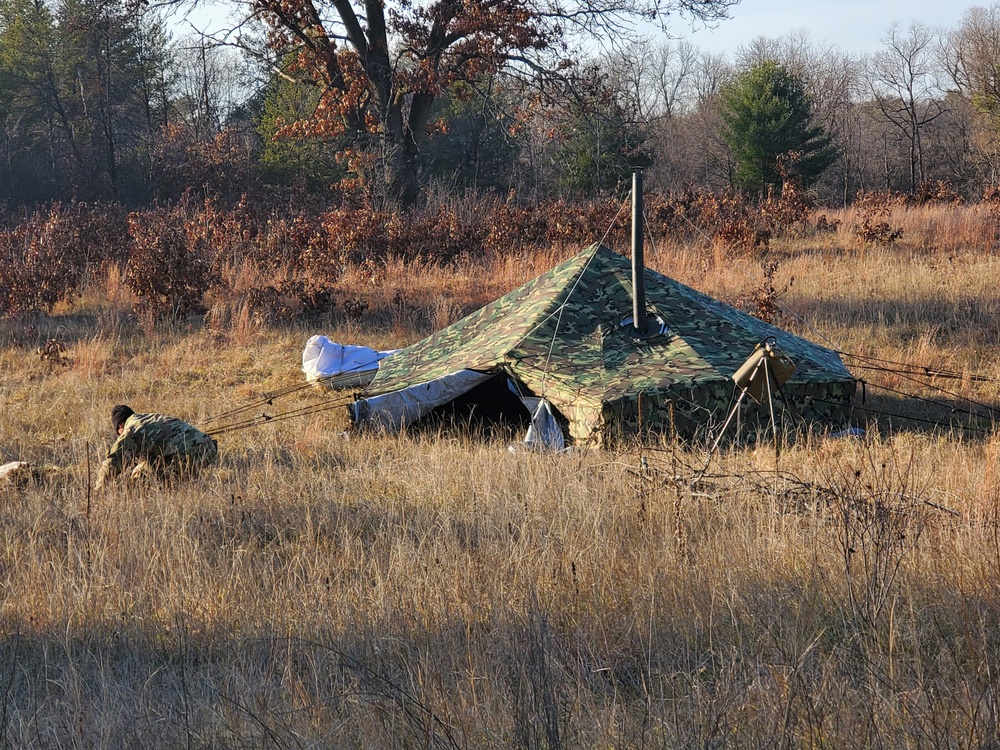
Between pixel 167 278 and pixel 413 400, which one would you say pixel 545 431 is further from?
pixel 167 278

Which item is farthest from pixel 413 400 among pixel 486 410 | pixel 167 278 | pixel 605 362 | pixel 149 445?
pixel 167 278

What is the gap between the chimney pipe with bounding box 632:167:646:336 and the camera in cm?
762

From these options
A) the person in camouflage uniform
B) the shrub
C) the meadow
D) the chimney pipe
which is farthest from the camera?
the shrub

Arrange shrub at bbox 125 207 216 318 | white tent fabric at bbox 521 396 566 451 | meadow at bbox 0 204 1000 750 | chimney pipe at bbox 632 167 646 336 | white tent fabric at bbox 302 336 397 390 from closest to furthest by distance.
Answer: meadow at bbox 0 204 1000 750, white tent fabric at bbox 521 396 566 451, chimney pipe at bbox 632 167 646 336, white tent fabric at bbox 302 336 397 390, shrub at bbox 125 207 216 318

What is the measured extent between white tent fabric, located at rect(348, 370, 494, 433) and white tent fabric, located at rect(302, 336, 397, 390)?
6.17 feet

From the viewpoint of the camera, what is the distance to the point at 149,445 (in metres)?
6.49

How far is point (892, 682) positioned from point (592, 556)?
1631 mm

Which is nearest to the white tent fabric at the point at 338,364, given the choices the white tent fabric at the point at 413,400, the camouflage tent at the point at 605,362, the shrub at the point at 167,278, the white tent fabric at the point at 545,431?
the camouflage tent at the point at 605,362

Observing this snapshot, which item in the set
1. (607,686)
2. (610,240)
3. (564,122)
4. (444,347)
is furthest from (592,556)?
(564,122)

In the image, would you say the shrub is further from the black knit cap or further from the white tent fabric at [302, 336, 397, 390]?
the black knit cap

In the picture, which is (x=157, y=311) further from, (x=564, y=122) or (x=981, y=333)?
(x=564, y=122)

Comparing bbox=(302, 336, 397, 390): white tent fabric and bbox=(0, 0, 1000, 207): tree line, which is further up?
bbox=(0, 0, 1000, 207): tree line

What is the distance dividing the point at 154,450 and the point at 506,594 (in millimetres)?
3308

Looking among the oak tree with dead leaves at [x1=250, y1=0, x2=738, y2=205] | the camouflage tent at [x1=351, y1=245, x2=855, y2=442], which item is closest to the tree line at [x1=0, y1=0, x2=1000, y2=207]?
the oak tree with dead leaves at [x1=250, y1=0, x2=738, y2=205]
